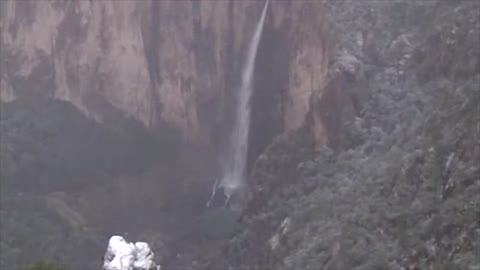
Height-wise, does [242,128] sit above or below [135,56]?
below

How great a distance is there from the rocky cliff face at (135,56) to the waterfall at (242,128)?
0.28m

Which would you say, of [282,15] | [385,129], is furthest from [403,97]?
[282,15]

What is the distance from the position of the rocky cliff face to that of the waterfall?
0.91 feet

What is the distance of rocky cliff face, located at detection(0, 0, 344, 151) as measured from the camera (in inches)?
1251

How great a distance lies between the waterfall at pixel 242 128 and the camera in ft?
102

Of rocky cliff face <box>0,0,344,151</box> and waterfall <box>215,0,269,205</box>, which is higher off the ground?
rocky cliff face <box>0,0,344,151</box>

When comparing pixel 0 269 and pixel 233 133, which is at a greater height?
pixel 233 133

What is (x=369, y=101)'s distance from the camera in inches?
1102

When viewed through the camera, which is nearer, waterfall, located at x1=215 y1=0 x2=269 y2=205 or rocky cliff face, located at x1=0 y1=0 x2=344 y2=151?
waterfall, located at x1=215 y1=0 x2=269 y2=205

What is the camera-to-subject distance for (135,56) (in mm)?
32125

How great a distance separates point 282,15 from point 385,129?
5.30 metres

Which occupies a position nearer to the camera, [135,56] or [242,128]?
[242,128]

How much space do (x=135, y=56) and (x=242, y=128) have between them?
346 cm

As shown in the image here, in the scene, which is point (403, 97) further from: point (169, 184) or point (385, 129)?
point (169, 184)
